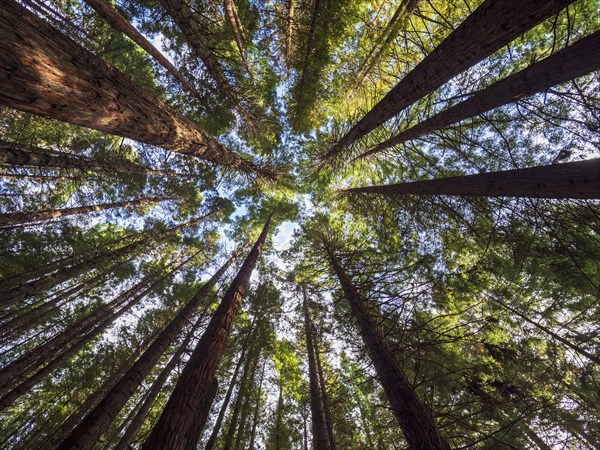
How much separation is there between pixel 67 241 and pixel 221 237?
8.43 meters

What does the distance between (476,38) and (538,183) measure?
213 centimetres

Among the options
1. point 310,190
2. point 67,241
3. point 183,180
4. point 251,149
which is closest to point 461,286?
point 310,190

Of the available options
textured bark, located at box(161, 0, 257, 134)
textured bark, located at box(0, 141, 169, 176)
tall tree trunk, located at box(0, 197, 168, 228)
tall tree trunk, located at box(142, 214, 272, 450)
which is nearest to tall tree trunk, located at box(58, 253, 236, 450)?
tall tree trunk, located at box(142, 214, 272, 450)

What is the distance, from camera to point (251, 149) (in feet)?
41.7

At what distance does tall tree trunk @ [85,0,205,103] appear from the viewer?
6926mm

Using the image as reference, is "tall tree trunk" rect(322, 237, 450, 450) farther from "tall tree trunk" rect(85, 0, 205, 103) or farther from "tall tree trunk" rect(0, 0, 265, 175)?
"tall tree trunk" rect(85, 0, 205, 103)

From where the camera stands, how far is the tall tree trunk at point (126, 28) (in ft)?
22.7

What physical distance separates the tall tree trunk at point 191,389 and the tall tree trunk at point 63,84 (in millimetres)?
3092

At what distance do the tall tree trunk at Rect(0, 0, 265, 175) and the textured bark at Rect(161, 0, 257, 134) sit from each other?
340 centimetres

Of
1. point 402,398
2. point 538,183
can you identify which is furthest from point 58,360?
point 538,183

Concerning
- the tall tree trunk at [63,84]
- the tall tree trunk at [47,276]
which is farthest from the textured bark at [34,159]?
the tall tree trunk at [63,84]

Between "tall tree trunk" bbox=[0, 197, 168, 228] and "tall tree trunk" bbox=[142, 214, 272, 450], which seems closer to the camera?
"tall tree trunk" bbox=[142, 214, 272, 450]

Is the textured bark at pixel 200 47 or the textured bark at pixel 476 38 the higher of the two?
the textured bark at pixel 200 47

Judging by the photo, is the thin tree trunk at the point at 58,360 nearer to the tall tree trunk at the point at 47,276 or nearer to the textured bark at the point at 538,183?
the tall tree trunk at the point at 47,276
